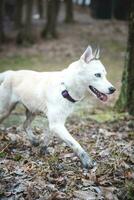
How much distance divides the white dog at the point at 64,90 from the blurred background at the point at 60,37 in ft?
29.3

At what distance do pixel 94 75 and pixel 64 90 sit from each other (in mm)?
522

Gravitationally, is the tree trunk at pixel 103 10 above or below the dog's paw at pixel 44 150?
below

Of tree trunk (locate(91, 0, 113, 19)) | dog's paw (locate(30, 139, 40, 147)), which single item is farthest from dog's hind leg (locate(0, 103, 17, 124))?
tree trunk (locate(91, 0, 113, 19))

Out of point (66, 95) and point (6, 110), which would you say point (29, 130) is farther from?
point (66, 95)

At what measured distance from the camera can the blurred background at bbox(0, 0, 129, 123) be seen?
2658 cm

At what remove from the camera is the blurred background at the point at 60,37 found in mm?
26578

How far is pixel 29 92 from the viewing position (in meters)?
9.05

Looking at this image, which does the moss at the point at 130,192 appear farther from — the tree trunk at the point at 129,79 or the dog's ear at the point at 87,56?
the tree trunk at the point at 129,79

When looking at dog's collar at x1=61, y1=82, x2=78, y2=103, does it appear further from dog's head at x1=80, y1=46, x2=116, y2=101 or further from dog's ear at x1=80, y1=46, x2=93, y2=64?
dog's ear at x1=80, y1=46, x2=93, y2=64

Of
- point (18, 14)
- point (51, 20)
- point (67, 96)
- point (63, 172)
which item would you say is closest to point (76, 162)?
point (63, 172)

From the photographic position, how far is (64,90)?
845cm

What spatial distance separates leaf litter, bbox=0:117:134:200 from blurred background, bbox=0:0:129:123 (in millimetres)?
8361

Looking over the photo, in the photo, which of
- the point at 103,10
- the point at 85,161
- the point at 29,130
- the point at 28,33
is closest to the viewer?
the point at 85,161

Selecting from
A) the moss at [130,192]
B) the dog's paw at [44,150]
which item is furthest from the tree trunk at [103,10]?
the moss at [130,192]
